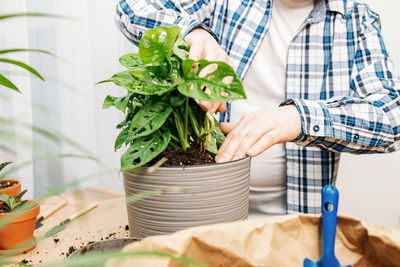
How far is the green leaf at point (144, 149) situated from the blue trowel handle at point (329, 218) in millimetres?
241

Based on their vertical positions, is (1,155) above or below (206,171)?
below

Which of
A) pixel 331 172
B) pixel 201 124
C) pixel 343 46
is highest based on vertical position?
pixel 343 46

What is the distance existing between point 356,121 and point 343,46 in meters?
0.31

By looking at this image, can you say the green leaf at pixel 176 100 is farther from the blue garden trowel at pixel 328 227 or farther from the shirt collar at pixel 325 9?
the shirt collar at pixel 325 9

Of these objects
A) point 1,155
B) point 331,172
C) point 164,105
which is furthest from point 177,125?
point 1,155

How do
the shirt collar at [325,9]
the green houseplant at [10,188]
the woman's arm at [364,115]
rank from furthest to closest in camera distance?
the shirt collar at [325,9] → the woman's arm at [364,115] → the green houseplant at [10,188]

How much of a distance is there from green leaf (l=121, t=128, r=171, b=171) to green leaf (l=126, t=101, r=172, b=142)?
17 mm

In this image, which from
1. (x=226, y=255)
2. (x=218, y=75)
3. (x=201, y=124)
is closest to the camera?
(x=226, y=255)

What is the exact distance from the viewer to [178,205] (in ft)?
1.77

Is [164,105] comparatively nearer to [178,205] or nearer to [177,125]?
[177,125]

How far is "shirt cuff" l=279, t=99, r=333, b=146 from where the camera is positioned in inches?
33.3

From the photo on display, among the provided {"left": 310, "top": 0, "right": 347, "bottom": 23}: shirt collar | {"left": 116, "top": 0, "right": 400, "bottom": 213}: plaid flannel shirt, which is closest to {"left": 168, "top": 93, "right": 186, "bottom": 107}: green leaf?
{"left": 116, "top": 0, "right": 400, "bottom": 213}: plaid flannel shirt

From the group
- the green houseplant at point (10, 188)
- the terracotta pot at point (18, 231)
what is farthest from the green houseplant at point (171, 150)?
the green houseplant at point (10, 188)

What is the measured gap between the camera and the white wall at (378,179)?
1477 millimetres
